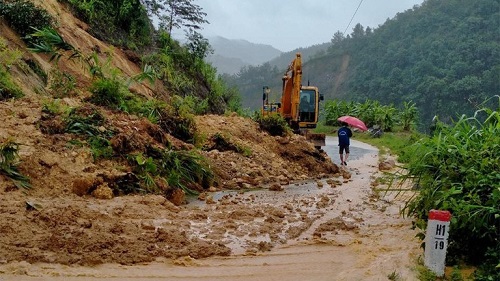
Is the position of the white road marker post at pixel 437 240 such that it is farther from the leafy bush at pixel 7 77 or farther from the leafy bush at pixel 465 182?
the leafy bush at pixel 7 77

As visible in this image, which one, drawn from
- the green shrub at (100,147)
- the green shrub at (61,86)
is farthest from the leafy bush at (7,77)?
the green shrub at (100,147)

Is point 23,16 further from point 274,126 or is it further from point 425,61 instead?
point 425,61

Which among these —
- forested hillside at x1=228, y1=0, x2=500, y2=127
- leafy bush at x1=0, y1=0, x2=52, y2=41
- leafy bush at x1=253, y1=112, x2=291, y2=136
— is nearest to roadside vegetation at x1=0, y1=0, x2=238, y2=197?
leafy bush at x1=0, y1=0, x2=52, y2=41

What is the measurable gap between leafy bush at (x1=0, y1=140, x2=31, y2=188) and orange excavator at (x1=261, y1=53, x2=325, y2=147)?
1093cm

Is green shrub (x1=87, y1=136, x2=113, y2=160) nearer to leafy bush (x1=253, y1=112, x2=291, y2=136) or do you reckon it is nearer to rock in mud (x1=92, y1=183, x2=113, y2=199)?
rock in mud (x1=92, y1=183, x2=113, y2=199)

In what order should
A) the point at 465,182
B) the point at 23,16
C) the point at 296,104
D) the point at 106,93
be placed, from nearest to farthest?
the point at 465,182 → the point at 106,93 → the point at 23,16 → the point at 296,104

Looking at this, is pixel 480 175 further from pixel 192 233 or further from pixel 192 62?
pixel 192 62

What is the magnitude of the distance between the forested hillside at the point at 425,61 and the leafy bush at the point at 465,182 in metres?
29.9

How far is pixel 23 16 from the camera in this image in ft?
42.9

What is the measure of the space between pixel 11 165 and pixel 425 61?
50394 mm

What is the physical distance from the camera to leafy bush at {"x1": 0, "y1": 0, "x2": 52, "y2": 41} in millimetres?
12992

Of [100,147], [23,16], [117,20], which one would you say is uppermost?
[117,20]

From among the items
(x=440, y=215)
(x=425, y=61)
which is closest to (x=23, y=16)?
(x=440, y=215)

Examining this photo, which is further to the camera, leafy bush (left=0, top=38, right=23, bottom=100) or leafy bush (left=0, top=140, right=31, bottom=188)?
leafy bush (left=0, top=38, right=23, bottom=100)
